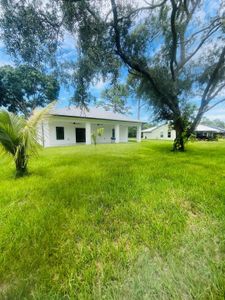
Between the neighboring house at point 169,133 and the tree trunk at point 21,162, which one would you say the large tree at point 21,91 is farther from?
the neighboring house at point 169,133

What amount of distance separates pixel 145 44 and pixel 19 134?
7.00 metres

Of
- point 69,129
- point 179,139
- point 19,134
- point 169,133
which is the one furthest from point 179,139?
point 169,133

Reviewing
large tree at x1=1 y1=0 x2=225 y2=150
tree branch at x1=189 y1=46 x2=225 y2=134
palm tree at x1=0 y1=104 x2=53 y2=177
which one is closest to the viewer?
palm tree at x1=0 y1=104 x2=53 y2=177

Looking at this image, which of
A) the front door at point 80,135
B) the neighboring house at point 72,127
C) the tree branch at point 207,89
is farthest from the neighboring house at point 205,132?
the tree branch at point 207,89

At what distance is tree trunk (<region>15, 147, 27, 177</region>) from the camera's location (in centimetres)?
460

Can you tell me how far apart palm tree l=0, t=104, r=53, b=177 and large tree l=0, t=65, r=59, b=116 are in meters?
15.4

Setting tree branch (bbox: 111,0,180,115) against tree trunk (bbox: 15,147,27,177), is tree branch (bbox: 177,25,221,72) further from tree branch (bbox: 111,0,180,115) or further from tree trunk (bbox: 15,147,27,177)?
tree trunk (bbox: 15,147,27,177)

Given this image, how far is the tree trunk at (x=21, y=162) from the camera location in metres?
4.60

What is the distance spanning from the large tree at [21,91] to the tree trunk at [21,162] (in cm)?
1558

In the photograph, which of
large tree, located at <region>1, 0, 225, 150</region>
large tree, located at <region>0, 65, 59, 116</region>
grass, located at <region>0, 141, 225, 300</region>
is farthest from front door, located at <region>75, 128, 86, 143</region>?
grass, located at <region>0, 141, 225, 300</region>

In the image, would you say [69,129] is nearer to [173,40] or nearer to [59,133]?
[59,133]

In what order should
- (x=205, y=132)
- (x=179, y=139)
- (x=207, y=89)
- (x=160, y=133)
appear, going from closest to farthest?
1. (x=207, y=89)
2. (x=179, y=139)
3. (x=205, y=132)
4. (x=160, y=133)

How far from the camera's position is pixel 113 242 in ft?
6.68

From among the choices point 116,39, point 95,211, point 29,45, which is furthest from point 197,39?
point 95,211
